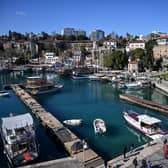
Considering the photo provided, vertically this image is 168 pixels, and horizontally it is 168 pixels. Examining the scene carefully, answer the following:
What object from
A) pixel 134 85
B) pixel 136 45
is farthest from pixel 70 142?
pixel 136 45

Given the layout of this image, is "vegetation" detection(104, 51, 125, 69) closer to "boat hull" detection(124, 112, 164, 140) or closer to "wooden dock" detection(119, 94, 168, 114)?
"wooden dock" detection(119, 94, 168, 114)

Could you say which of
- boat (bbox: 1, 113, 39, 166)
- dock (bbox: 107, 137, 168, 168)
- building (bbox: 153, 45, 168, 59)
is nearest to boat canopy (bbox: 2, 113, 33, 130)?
boat (bbox: 1, 113, 39, 166)

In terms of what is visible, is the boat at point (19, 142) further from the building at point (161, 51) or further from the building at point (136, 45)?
the building at point (136, 45)

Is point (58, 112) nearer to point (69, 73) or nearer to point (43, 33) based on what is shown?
point (69, 73)

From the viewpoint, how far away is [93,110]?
42375mm

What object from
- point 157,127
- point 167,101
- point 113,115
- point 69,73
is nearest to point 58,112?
point 113,115

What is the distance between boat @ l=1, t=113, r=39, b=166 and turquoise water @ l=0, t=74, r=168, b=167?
153 cm

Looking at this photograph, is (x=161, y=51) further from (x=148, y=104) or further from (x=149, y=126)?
(x=149, y=126)

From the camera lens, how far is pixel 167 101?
47.8m

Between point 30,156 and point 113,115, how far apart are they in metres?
18.3

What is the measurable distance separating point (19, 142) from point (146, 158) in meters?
11.5

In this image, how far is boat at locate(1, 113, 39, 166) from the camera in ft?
74.5

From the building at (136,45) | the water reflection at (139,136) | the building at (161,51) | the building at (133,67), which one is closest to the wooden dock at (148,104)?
the water reflection at (139,136)

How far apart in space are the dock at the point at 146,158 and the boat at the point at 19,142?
7603 mm
